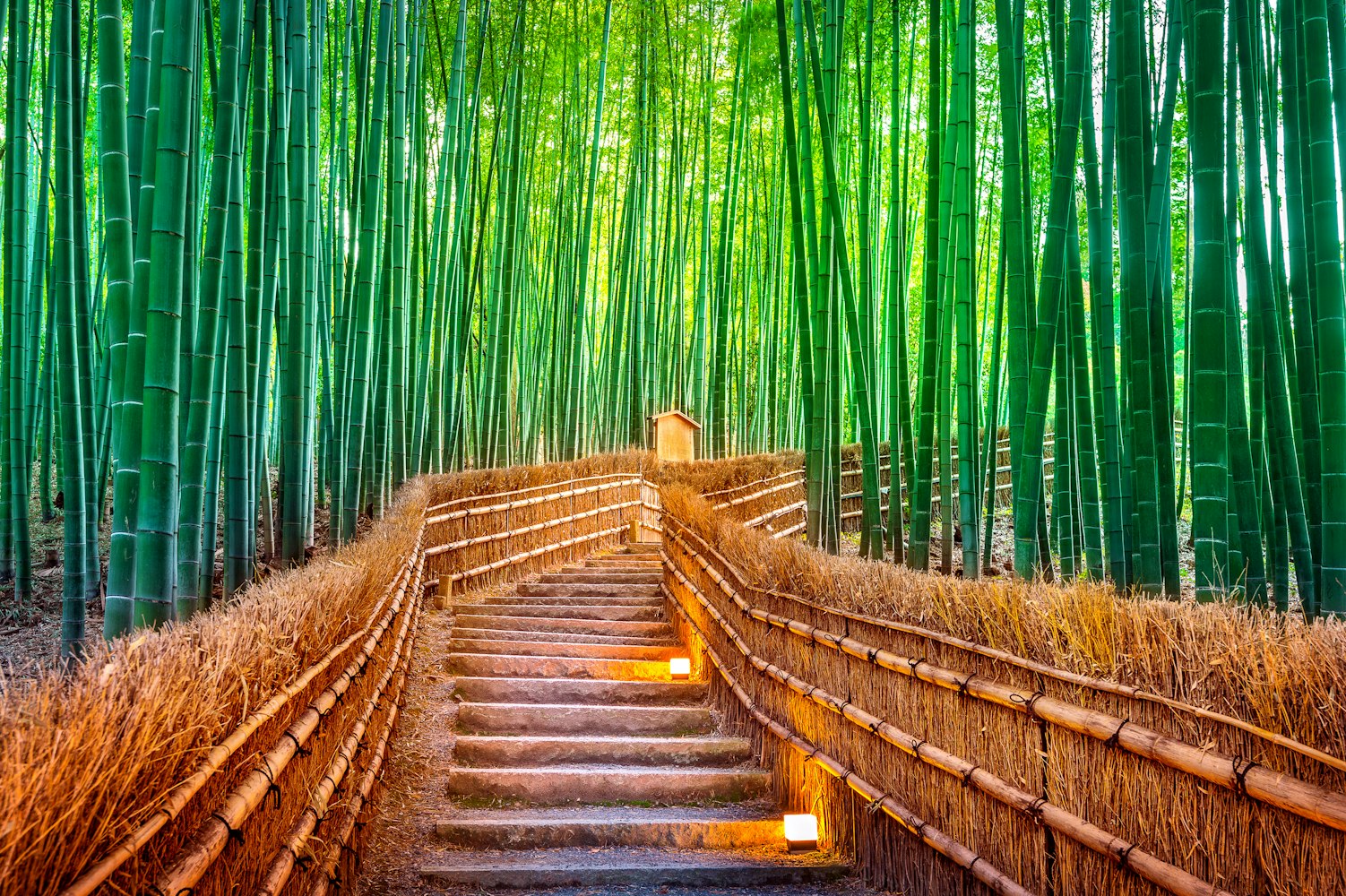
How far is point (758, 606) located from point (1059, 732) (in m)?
1.73

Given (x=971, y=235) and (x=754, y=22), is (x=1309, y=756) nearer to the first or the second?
(x=971, y=235)

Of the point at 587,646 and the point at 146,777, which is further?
the point at 587,646

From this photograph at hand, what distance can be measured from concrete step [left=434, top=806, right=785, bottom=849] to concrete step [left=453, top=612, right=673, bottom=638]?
194 centimetres

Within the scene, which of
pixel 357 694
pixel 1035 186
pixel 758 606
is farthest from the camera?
pixel 1035 186

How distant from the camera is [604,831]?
310 cm

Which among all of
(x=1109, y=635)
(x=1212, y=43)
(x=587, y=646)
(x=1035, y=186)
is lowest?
(x=587, y=646)

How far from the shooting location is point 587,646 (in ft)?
15.4

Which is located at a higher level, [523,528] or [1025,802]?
[523,528]

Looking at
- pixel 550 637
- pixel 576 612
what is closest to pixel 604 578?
pixel 576 612

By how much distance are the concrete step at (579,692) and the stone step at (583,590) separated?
161 cm

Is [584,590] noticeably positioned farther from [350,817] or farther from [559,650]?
[350,817]

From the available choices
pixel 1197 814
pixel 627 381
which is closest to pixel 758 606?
pixel 1197 814

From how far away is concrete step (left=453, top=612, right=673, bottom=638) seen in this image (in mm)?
5117

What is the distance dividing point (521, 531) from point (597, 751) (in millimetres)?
2925
